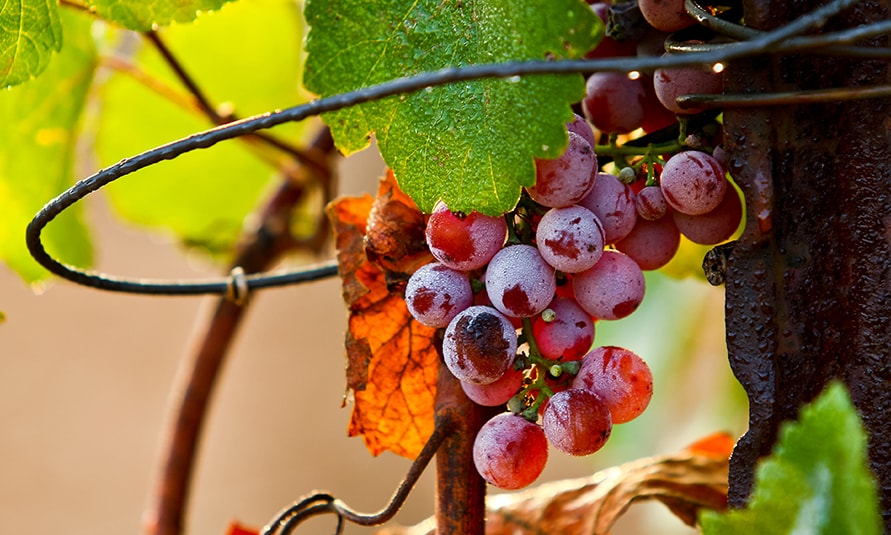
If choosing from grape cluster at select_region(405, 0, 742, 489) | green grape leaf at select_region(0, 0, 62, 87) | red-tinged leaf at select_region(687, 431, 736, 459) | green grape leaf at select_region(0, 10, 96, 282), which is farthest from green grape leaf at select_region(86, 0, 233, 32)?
red-tinged leaf at select_region(687, 431, 736, 459)

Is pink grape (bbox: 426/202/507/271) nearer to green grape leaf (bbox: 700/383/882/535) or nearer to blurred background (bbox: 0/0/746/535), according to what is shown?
green grape leaf (bbox: 700/383/882/535)

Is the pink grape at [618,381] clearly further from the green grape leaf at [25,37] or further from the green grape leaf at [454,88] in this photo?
the green grape leaf at [25,37]

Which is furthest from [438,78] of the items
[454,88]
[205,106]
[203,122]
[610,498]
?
[203,122]

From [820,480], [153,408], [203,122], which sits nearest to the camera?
[820,480]

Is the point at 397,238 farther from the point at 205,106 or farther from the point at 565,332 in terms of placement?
the point at 205,106

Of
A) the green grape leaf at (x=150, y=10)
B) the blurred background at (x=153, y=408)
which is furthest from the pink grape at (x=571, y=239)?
the blurred background at (x=153, y=408)

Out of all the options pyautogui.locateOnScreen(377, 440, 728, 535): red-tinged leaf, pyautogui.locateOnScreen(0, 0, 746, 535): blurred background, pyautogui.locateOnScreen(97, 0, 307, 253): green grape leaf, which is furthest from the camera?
pyautogui.locateOnScreen(0, 0, 746, 535): blurred background
